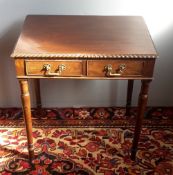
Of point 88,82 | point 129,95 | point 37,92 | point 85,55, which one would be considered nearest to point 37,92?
point 37,92

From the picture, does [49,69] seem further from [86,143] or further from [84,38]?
[86,143]

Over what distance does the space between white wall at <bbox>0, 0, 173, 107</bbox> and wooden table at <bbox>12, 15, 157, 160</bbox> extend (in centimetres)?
26

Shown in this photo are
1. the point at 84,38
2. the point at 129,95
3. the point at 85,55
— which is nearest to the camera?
the point at 85,55

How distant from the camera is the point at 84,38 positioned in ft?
4.81

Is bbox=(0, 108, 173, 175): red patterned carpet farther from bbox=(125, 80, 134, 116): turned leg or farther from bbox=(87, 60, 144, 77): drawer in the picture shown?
bbox=(87, 60, 144, 77): drawer

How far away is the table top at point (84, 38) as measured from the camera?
135 cm

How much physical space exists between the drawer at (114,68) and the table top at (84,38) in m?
0.04

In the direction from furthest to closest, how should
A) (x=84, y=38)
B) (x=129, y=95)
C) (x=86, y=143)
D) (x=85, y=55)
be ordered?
(x=129, y=95)
(x=86, y=143)
(x=84, y=38)
(x=85, y=55)

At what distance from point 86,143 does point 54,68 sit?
653 millimetres

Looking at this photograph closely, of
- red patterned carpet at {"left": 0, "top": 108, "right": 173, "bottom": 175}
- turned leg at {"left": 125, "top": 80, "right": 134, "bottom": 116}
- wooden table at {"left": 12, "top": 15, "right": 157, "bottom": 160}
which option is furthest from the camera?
turned leg at {"left": 125, "top": 80, "right": 134, "bottom": 116}

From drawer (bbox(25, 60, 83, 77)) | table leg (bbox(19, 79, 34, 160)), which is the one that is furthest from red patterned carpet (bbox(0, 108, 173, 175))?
drawer (bbox(25, 60, 83, 77))

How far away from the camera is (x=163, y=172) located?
1686mm

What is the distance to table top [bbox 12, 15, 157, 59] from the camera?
1.35 m

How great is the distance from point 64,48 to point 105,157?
28.5 inches
